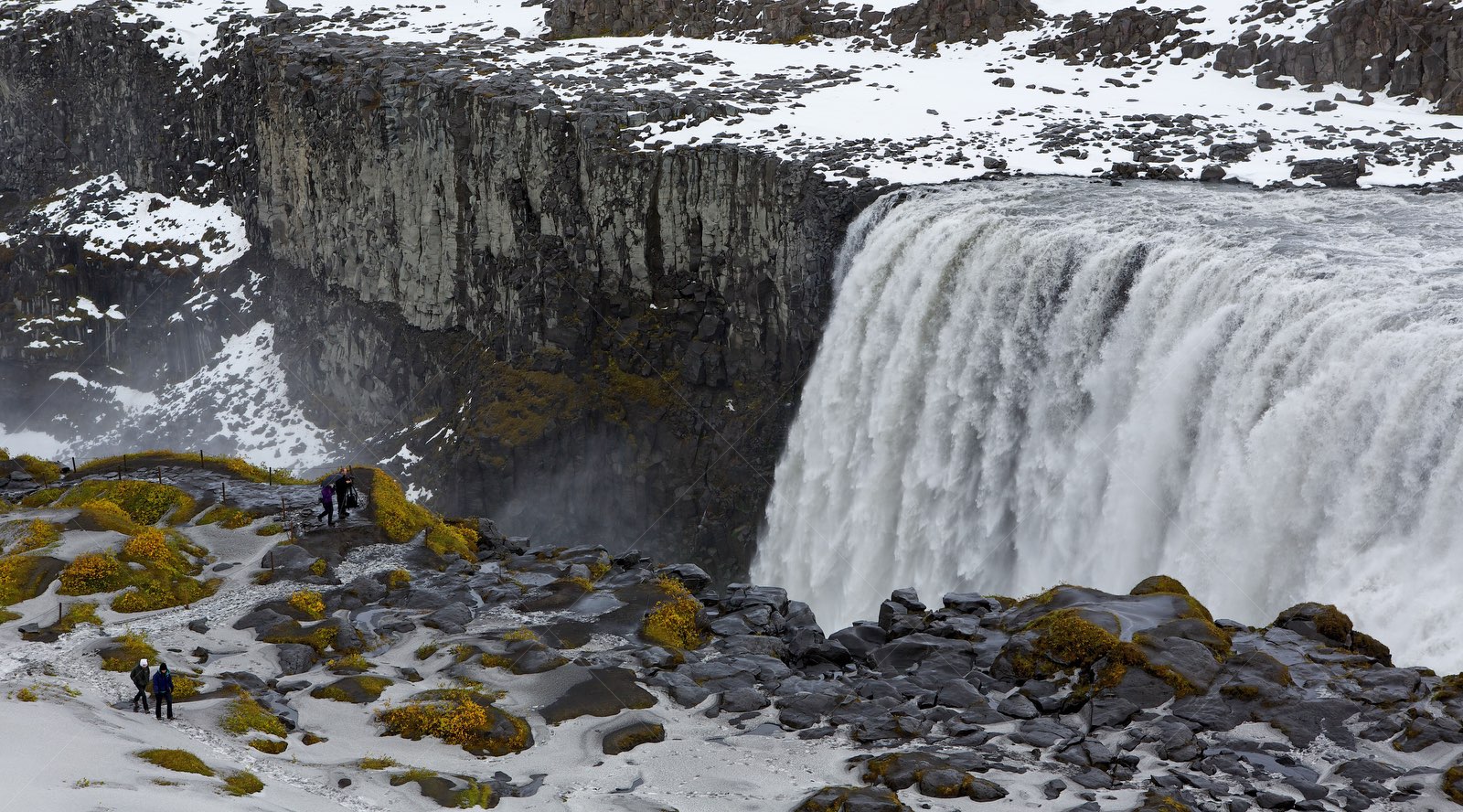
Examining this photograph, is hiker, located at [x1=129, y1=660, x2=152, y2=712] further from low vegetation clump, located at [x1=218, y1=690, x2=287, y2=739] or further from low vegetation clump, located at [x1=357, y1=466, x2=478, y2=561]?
low vegetation clump, located at [x1=357, y1=466, x2=478, y2=561]

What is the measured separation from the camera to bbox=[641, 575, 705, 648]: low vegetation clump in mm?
30844

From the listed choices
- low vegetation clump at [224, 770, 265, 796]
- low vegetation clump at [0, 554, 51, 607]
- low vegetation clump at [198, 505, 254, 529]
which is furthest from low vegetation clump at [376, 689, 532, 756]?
low vegetation clump at [198, 505, 254, 529]

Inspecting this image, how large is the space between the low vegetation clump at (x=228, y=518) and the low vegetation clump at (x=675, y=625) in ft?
43.6

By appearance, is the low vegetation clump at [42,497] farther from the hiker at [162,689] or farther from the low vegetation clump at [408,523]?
the hiker at [162,689]

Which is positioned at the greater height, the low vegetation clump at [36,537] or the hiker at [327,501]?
the hiker at [327,501]

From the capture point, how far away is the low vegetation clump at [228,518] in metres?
37.1

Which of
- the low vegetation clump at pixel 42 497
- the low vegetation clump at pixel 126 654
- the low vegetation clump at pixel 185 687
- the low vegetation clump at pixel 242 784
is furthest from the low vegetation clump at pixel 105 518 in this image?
the low vegetation clump at pixel 242 784

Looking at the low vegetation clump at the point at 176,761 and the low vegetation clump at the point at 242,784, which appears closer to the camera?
the low vegetation clump at the point at 242,784

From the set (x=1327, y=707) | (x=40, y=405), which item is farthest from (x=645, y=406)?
(x=40, y=405)

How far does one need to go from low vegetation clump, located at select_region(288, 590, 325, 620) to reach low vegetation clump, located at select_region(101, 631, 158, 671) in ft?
12.0

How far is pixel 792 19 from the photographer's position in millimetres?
72312

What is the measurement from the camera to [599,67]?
67250 mm

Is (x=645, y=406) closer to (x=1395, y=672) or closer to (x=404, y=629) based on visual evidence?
(x=404, y=629)

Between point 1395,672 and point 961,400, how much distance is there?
18.6 metres
